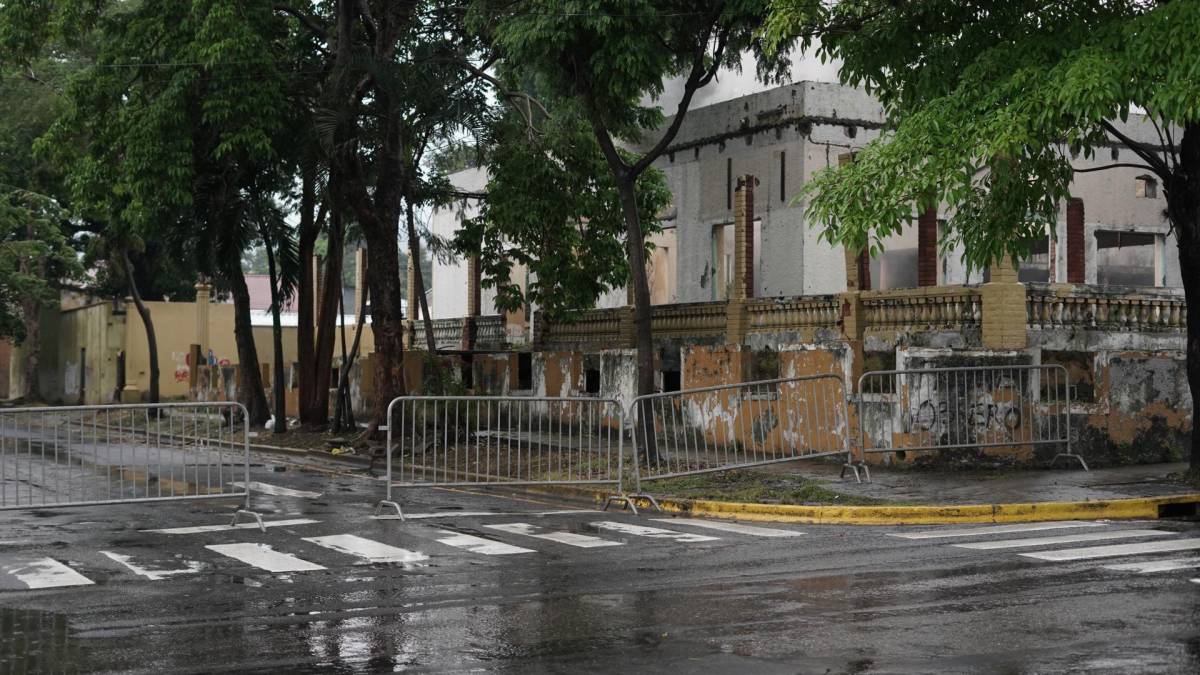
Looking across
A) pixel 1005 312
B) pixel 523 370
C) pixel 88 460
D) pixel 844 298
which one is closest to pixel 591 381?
pixel 523 370

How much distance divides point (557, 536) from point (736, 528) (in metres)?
1.95

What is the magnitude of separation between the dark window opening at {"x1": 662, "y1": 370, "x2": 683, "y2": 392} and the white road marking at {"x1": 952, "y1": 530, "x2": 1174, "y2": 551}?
42.9 ft

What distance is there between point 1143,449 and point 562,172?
36.1 ft

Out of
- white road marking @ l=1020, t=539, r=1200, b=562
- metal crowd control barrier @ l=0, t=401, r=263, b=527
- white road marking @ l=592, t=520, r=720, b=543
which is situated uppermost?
metal crowd control barrier @ l=0, t=401, r=263, b=527

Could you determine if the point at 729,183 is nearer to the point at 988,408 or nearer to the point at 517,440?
the point at 988,408

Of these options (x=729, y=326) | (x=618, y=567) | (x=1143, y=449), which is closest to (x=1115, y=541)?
(x=618, y=567)

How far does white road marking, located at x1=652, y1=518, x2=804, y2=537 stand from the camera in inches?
489

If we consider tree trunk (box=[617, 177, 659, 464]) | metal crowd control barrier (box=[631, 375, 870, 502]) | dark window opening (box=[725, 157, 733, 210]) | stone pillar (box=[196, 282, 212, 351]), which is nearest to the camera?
metal crowd control barrier (box=[631, 375, 870, 502])

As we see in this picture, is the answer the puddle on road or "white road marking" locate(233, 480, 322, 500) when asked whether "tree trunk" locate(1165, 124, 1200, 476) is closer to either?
"white road marking" locate(233, 480, 322, 500)

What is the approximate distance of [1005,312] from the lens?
1795 centimetres

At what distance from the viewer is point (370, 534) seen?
40.8 ft

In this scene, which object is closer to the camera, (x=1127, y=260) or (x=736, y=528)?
(x=736, y=528)

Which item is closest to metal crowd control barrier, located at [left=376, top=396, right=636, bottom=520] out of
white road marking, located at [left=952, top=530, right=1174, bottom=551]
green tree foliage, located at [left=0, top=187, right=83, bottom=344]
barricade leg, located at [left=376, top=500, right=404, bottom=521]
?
barricade leg, located at [left=376, top=500, right=404, bottom=521]

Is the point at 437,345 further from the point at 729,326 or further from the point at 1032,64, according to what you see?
the point at 1032,64
